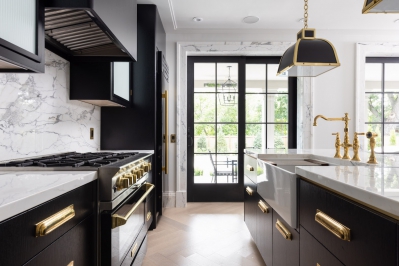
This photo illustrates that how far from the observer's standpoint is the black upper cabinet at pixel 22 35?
3.09 ft

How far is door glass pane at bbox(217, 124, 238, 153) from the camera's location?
3979 millimetres

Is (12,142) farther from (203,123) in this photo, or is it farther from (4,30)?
(203,123)

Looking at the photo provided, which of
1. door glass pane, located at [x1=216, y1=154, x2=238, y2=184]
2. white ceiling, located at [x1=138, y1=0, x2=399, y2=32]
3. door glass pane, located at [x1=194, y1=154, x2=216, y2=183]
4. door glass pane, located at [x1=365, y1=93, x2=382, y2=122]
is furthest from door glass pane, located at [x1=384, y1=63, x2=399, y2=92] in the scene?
door glass pane, located at [x1=194, y1=154, x2=216, y2=183]

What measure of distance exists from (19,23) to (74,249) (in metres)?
0.91

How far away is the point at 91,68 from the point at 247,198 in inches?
72.1

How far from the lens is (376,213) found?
706 millimetres

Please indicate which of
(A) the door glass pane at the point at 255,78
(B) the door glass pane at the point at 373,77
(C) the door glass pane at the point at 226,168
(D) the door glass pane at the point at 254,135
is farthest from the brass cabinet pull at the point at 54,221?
(B) the door glass pane at the point at 373,77

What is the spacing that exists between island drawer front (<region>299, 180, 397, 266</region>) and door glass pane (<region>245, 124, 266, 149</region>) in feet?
9.36

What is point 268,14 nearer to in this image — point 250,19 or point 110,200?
point 250,19

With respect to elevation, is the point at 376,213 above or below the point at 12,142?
below

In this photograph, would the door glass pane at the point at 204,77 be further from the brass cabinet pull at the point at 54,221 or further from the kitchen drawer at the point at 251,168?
the brass cabinet pull at the point at 54,221

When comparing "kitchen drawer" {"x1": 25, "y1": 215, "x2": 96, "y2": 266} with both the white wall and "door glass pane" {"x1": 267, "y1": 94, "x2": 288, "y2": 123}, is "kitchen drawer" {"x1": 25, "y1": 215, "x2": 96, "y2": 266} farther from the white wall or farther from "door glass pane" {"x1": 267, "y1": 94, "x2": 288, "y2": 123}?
"door glass pane" {"x1": 267, "y1": 94, "x2": 288, "y2": 123}

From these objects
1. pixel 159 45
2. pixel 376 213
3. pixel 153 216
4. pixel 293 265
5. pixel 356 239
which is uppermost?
pixel 159 45

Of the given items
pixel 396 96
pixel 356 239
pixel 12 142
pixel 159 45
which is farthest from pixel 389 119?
pixel 12 142
